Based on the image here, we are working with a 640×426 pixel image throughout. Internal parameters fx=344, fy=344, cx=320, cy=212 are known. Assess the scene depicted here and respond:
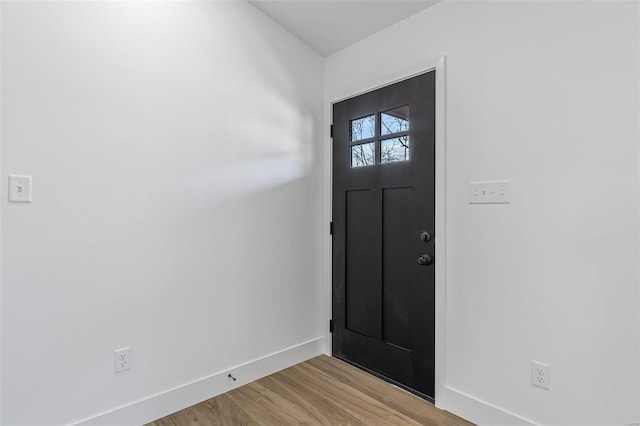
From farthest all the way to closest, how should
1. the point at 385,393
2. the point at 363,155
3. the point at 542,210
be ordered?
the point at 363,155 < the point at 385,393 < the point at 542,210

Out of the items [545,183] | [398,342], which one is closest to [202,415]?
[398,342]

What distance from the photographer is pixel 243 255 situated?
236 cm

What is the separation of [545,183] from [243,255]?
5.95 feet

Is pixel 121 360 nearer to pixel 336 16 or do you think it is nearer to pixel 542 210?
pixel 542 210

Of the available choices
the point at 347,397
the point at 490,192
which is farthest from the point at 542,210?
the point at 347,397

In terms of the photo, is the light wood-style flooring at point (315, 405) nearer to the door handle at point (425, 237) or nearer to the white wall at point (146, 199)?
the white wall at point (146, 199)

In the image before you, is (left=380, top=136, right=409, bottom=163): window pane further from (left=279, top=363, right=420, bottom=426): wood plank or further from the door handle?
(left=279, top=363, right=420, bottom=426): wood plank

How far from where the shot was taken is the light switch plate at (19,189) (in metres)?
1.53

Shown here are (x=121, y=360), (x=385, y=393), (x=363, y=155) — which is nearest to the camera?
(x=121, y=360)

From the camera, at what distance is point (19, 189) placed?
5.08 ft

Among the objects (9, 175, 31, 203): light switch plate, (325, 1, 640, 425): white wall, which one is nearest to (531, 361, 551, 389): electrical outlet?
(325, 1, 640, 425): white wall

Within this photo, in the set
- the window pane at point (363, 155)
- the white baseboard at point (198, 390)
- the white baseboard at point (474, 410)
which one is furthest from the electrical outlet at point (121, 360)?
the window pane at point (363, 155)

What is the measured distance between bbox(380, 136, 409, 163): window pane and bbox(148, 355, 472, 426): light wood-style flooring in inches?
60.4

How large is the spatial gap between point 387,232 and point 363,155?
62 centimetres
